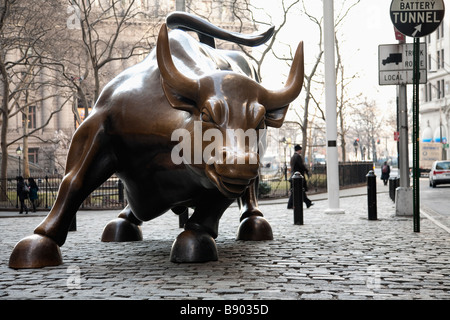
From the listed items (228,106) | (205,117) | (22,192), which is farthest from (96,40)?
(228,106)

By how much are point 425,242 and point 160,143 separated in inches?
168

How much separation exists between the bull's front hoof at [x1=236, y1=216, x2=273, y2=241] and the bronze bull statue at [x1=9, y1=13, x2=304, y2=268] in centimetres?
190

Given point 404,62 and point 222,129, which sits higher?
point 404,62

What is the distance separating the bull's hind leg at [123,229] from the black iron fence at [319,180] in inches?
598

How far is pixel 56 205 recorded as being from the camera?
6.70 m

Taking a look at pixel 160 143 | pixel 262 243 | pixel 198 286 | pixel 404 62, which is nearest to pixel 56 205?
pixel 160 143

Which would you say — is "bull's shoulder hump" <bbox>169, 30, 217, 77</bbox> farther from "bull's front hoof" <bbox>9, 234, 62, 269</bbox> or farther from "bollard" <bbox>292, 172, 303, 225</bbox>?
"bollard" <bbox>292, 172, 303, 225</bbox>

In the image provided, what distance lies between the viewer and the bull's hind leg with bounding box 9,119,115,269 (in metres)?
6.48

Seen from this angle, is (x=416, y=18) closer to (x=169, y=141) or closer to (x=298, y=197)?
(x=298, y=197)

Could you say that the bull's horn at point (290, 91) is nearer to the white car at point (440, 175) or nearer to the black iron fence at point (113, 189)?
the black iron fence at point (113, 189)

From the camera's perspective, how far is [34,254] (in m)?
6.42

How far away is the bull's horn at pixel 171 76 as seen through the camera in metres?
5.89

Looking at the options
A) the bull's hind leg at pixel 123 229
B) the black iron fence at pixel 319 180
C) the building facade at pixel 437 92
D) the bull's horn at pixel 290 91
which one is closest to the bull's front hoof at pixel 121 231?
the bull's hind leg at pixel 123 229
